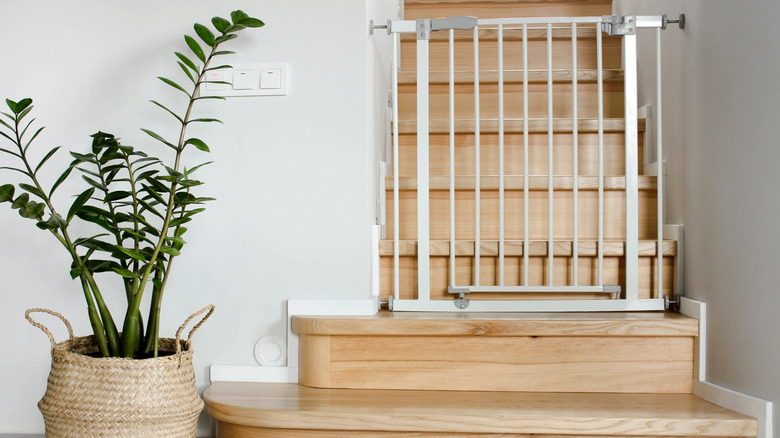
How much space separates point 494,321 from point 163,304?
860 millimetres

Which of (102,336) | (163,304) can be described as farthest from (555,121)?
(102,336)

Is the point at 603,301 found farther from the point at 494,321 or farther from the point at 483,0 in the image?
the point at 483,0

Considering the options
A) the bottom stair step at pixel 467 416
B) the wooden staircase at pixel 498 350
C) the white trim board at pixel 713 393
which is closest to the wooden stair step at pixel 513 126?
the wooden staircase at pixel 498 350

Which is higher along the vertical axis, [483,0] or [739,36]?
[483,0]

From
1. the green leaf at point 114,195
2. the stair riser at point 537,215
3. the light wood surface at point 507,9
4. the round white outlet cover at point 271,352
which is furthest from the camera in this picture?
the light wood surface at point 507,9

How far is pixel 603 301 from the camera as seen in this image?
169 cm

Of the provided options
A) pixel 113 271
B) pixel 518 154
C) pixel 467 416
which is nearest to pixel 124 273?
pixel 113 271

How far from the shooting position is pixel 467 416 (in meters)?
1.33

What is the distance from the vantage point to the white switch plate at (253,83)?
162cm

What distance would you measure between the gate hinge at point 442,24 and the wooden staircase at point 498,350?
0.34 metres

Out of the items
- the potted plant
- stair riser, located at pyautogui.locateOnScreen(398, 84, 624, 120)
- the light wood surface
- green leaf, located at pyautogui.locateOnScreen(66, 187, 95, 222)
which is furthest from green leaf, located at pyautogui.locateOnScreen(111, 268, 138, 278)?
the light wood surface

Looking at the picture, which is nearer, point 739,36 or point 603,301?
point 739,36

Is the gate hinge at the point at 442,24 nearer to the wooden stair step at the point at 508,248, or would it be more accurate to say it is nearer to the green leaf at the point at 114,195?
the wooden stair step at the point at 508,248

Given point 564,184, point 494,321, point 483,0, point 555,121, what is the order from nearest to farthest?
point 494,321 < point 564,184 < point 555,121 < point 483,0
